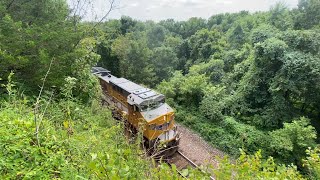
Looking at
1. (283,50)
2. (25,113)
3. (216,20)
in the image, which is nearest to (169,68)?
(283,50)

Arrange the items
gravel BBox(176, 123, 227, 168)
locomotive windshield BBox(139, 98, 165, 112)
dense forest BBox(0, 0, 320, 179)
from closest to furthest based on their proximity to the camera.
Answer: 1. dense forest BBox(0, 0, 320, 179)
2. locomotive windshield BBox(139, 98, 165, 112)
3. gravel BBox(176, 123, 227, 168)

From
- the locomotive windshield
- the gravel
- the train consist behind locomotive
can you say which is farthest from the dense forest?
the locomotive windshield

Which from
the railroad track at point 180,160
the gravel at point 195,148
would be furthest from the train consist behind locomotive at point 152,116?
the gravel at point 195,148

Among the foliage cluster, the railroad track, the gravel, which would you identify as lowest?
the gravel

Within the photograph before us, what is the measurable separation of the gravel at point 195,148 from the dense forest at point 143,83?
1.97 ft

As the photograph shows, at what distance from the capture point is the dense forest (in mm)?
3105

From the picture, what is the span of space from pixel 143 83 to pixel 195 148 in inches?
437

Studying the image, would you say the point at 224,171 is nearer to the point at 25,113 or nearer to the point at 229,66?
the point at 25,113

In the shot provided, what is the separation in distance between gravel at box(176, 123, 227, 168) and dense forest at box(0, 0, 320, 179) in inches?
23.6

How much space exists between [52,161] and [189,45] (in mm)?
28853

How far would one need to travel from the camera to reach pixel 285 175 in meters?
4.12

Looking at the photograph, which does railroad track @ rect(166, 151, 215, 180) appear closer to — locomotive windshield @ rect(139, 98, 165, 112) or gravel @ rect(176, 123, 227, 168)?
gravel @ rect(176, 123, 227, 168)

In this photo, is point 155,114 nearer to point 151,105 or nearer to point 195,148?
point 151,105

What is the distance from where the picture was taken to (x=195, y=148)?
44.4ft
